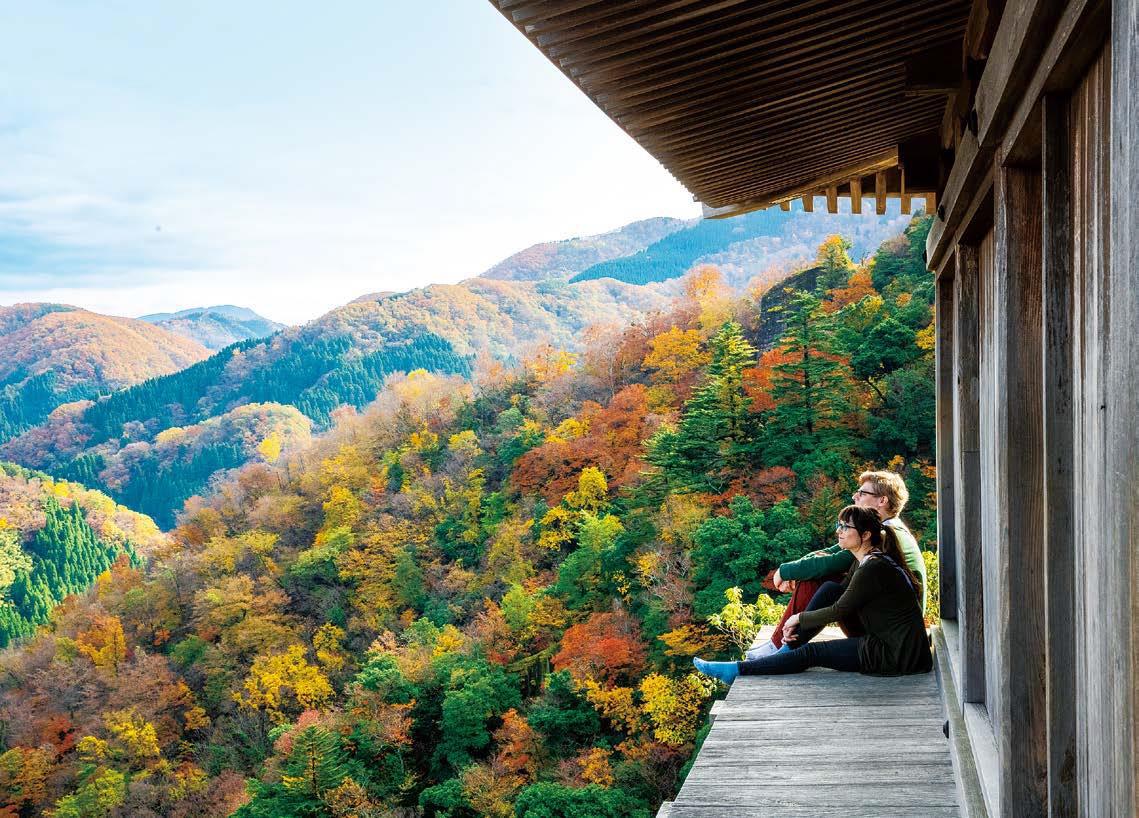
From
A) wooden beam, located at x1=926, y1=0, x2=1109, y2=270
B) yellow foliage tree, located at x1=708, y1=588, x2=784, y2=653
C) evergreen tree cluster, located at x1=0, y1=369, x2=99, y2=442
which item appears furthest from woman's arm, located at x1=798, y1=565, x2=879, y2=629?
evergreen tree cluster, located at x1=0, y1=369, x2=99, y2=442

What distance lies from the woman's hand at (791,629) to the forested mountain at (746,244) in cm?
5771

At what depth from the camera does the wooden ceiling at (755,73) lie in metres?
1.87

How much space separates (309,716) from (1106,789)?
883 inches

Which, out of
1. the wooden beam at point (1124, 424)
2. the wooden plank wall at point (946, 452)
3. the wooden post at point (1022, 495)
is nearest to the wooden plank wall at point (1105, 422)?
the wooden beam at point (1124, 424)

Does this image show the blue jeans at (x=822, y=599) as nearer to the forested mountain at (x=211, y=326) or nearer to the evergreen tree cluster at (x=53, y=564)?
the evergreen tree cluster at (x=53, y=564)

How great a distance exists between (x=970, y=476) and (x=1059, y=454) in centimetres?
161

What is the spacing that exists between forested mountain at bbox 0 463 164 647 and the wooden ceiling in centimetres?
4489

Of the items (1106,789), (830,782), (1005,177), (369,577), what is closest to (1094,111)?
(1005,177)

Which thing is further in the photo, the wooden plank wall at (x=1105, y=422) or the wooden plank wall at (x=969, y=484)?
the wooden plank wall at (x=969, y=484)

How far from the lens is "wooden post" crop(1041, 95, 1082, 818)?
49.8 inches

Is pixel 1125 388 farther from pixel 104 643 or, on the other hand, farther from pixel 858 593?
pixel 104 643

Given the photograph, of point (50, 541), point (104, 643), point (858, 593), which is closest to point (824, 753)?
point (858, 593)

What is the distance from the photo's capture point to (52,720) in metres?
27.0

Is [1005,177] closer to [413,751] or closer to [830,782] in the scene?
[830,782]
